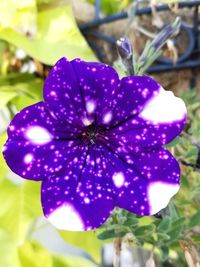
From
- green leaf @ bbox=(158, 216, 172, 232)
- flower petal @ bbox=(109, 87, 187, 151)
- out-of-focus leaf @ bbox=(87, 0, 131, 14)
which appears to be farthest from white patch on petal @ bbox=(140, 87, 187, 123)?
out-of-focus leaf @ bbox=(87, 0, 131, 14)

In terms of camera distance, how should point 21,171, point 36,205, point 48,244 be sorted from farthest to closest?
point 48,244, point 36,205, point 21,171

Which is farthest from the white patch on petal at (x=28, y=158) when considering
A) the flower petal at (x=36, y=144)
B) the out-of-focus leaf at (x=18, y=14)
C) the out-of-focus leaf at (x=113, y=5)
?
the out-of-focus leaf at (x=113, y=5)

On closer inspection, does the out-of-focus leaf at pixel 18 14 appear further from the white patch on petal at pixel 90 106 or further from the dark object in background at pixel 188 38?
the white patch on petal at pixel 90 106

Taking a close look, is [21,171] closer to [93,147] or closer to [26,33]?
[93,147]

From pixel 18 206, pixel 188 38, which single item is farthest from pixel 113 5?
pixel 18 206

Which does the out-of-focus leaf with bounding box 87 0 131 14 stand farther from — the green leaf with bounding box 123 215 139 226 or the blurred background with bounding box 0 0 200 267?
the green leaf with bounding box 123 215 139 226

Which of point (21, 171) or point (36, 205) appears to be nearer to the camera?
point (21, 171)

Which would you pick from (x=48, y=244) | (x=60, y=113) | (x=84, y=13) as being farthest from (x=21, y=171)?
(x=48, y=244)
